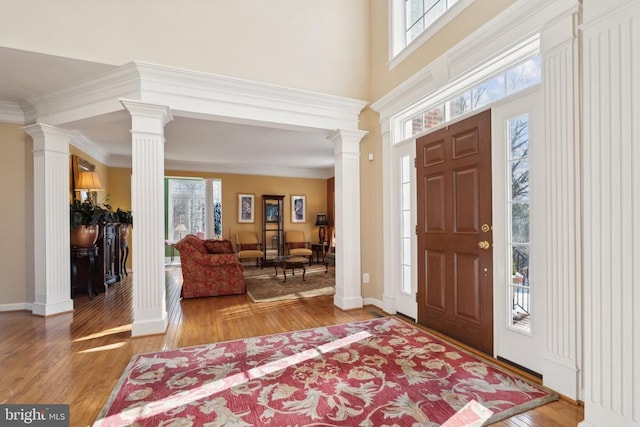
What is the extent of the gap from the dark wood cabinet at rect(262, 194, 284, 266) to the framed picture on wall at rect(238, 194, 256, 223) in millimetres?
366

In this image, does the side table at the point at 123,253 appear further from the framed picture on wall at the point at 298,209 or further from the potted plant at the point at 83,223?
the framed picture on wall at the point at 298,209

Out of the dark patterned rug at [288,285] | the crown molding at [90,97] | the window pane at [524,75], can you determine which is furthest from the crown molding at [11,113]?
the window pane at [524,75]

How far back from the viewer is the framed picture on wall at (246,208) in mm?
8750

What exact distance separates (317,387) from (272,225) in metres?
7.04

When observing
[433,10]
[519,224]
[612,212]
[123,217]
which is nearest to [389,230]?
[519,224]

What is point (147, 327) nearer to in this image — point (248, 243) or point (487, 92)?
point (487, 92)

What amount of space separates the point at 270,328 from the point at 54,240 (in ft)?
10.5

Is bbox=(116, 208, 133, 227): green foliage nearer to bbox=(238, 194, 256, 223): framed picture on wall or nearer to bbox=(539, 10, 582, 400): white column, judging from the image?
bbox=(238, 194, 256, 223): framed picture on wall

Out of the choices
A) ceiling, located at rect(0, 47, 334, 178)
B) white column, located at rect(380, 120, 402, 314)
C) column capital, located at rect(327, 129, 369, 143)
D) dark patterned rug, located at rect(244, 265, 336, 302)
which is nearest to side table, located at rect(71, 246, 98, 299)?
ceiling, located at rect(0, 47, 334, 178)

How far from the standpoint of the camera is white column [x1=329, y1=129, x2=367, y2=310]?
418 cm

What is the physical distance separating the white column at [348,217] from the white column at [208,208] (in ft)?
18.2

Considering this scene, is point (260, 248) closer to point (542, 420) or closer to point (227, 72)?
point (227, 72)

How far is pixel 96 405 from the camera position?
1.95 metres

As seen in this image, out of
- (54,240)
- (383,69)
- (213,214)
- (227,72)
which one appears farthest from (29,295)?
(383,69)
